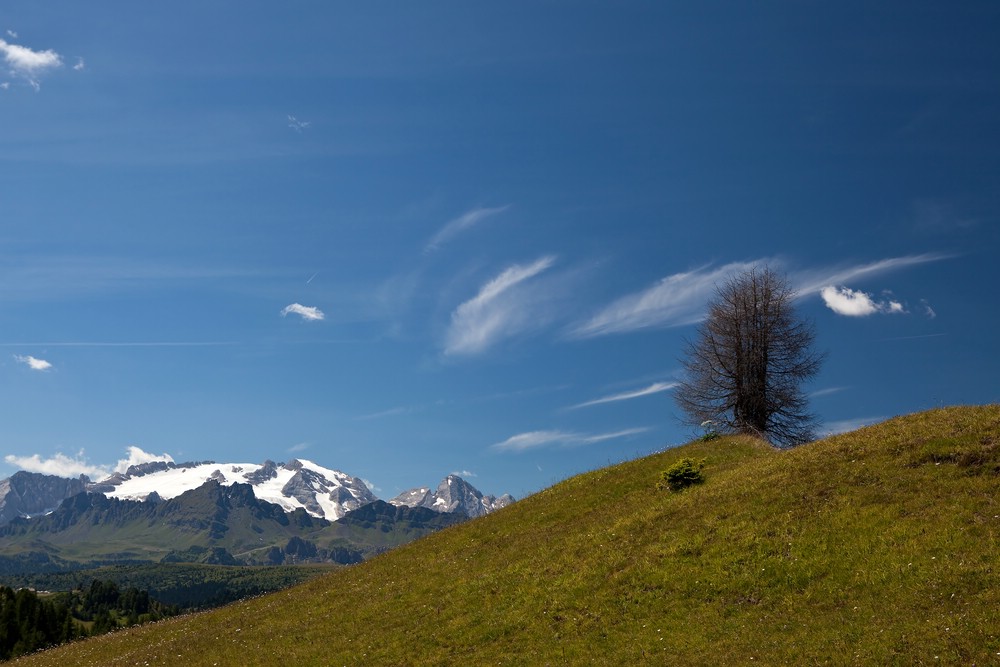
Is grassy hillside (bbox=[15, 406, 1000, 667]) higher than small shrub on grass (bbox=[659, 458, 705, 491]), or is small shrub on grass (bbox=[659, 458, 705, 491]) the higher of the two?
small shrub on grass (bbox=[659, 458, 705, 491])

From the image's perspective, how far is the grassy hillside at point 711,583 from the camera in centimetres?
2486

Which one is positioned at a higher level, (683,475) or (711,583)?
(683,475)

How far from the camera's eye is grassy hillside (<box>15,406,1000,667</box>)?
979 inches

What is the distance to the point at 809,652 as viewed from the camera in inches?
924

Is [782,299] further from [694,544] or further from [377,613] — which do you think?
[377,613]

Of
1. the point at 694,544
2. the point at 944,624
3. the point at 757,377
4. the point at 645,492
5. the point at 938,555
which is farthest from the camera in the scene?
the point at 757,377

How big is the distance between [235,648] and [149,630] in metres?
14.0

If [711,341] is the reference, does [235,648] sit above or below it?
below

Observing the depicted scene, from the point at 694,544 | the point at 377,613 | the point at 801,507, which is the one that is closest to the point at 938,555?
the point at 801,507

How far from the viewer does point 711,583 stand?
97.8 ft

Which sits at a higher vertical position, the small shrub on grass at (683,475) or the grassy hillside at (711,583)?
the small shrub on grass at (683,475)

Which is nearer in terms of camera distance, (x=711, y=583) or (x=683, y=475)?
(x=711, y=583)

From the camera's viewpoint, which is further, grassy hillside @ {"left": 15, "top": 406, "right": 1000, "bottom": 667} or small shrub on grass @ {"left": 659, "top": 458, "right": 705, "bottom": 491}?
small shrub on grass @ {"left": 659, "top": 458, "right": 705, "bottom": 491}

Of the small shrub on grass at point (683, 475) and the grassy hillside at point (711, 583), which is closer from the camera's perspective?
the grassy hillside at point (711, 583)
